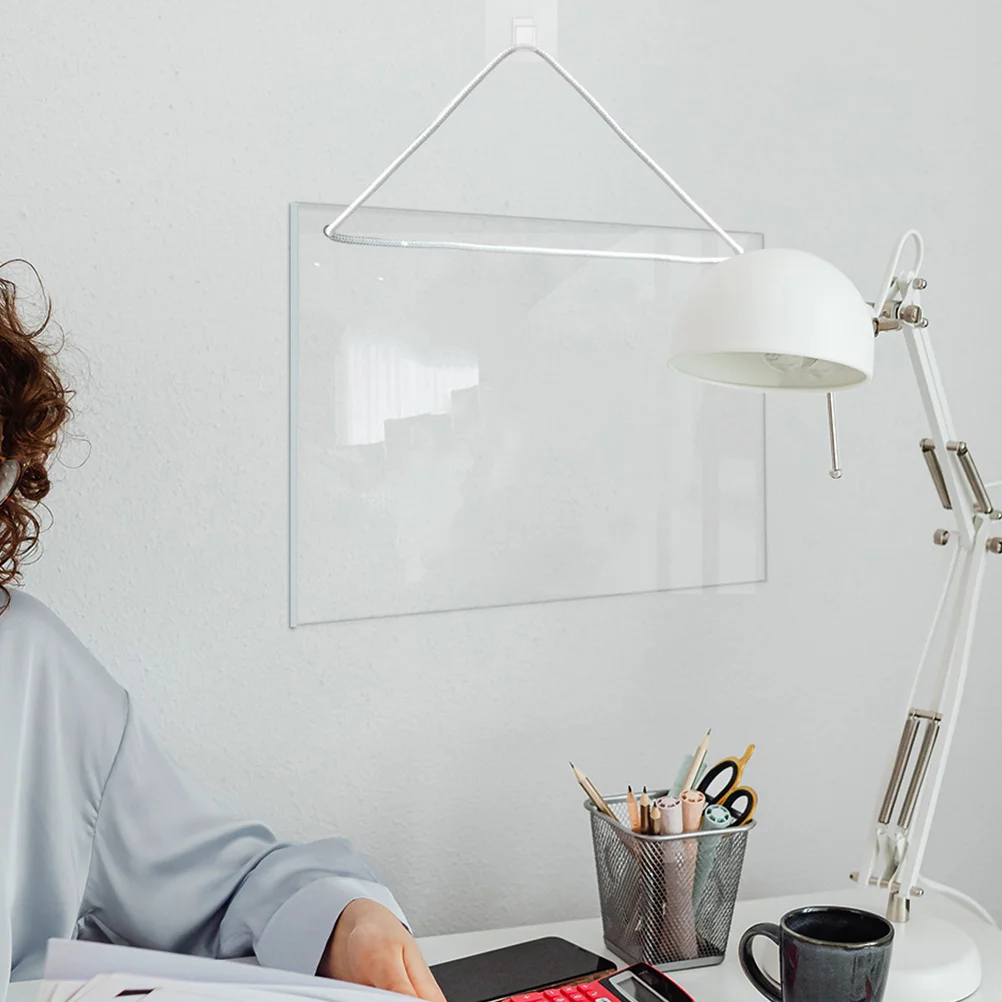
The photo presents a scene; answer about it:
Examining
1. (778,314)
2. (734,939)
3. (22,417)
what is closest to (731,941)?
(734,939)

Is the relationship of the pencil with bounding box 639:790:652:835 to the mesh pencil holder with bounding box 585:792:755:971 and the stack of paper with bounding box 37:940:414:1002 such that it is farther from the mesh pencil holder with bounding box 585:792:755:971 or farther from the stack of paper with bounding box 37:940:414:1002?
the stack of paper with bounding box 37:940:414:1002

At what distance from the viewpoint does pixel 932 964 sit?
0.93 m

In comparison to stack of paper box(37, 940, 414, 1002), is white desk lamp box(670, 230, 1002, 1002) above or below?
above

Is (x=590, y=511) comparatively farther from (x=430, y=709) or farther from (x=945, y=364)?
(x=945, y=364)

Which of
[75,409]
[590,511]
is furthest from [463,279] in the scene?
[75,409]

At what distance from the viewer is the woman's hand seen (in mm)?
823

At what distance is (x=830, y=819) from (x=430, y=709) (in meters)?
0.53

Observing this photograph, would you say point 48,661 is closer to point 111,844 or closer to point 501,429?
point 111,844

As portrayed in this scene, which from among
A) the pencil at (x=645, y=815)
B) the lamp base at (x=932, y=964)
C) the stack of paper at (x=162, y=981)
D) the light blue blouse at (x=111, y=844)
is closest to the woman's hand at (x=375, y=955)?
the light blue blouse at (x=111, y=844)

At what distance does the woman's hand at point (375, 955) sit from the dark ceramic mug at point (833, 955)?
0.85ft

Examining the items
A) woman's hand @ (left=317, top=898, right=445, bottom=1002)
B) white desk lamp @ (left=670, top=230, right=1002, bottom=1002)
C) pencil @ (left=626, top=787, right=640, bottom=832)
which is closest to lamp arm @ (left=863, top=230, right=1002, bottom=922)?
white desk lamp @ (left=670, top=230, right=1002, bottom=1002)

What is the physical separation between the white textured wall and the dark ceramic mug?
0.81 ft

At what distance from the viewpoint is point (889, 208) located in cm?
132

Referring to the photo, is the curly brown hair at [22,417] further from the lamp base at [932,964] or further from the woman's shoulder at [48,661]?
the lamp base at [932,964]
